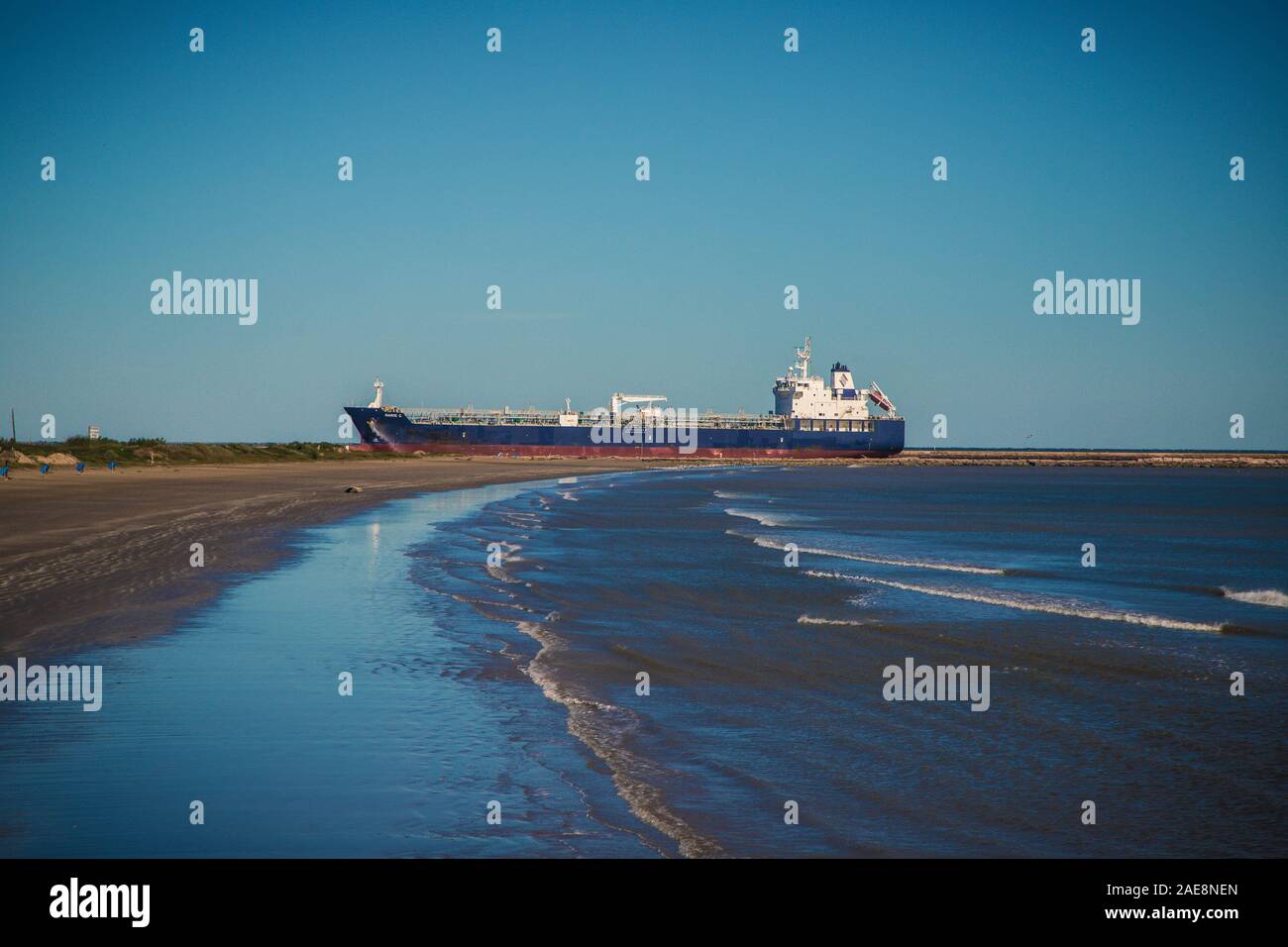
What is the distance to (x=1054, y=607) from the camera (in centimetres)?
1356

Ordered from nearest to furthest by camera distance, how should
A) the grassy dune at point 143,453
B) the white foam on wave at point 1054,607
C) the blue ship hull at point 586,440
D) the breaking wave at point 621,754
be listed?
1. the breaking wave at point 621,754
2. the white foam on wave at point 1054,607
3. the grassy dune at point 143,453
4. the blue ship hull at point 586,440

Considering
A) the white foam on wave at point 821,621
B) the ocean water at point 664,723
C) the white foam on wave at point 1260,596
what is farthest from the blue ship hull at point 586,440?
the white foam on wave at point 821,621

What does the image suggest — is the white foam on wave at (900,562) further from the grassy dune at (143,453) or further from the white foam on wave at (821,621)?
the grassy dune at (143,453)

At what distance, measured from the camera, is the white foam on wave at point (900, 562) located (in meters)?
18.0

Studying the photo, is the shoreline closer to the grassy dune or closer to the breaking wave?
the breaking wave

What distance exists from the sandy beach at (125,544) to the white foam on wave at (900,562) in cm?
1032

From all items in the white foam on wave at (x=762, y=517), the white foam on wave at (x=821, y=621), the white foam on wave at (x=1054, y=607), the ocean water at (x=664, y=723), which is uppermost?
the ocean water at (x=664, y=723)

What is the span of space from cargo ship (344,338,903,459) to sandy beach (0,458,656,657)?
61.1 metres

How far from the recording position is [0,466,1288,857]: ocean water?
16.3 ft

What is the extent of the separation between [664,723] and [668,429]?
105149mm

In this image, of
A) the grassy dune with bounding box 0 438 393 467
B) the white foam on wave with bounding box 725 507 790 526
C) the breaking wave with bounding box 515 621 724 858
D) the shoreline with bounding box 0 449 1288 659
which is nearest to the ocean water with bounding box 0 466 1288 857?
the breaking wave with bounding box 515 621 724 858

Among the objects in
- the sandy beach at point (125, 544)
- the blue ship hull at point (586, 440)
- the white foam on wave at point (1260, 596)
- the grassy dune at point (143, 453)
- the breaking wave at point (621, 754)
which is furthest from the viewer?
the blue ship hull at point (586, 440)
